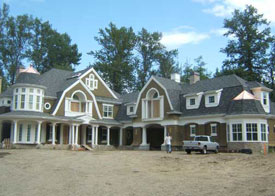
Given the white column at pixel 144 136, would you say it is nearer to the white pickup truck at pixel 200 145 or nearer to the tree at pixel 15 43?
the white pickup truck at pixel 200 145

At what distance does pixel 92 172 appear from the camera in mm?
15500

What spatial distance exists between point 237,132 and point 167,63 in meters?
34.9

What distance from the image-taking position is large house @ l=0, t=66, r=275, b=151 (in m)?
28.3

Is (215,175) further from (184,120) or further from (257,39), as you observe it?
(257,39)

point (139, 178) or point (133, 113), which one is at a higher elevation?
point (133, 113)

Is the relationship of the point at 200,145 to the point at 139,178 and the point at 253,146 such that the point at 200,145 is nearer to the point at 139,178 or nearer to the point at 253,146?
the point at 253,146

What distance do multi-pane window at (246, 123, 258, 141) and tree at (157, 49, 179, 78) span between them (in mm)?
34020

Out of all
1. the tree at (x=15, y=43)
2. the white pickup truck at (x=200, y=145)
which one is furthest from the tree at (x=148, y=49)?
the white pickup truck at (x=200, y=145)

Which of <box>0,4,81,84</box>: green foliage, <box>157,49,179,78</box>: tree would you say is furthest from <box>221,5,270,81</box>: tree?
<box>0,4,81,84</box>: green foliage

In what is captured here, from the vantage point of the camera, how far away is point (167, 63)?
6138cm

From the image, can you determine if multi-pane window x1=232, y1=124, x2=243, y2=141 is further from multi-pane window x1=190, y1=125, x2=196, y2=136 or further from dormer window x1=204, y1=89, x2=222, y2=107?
multi-pane window x1=190, y1=125, x2=196, y2=136

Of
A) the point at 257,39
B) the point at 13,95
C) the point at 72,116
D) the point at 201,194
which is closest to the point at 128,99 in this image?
the point at 72,116

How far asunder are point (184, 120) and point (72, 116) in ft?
38.9

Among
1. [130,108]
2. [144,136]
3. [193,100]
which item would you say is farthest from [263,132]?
[130,108]
